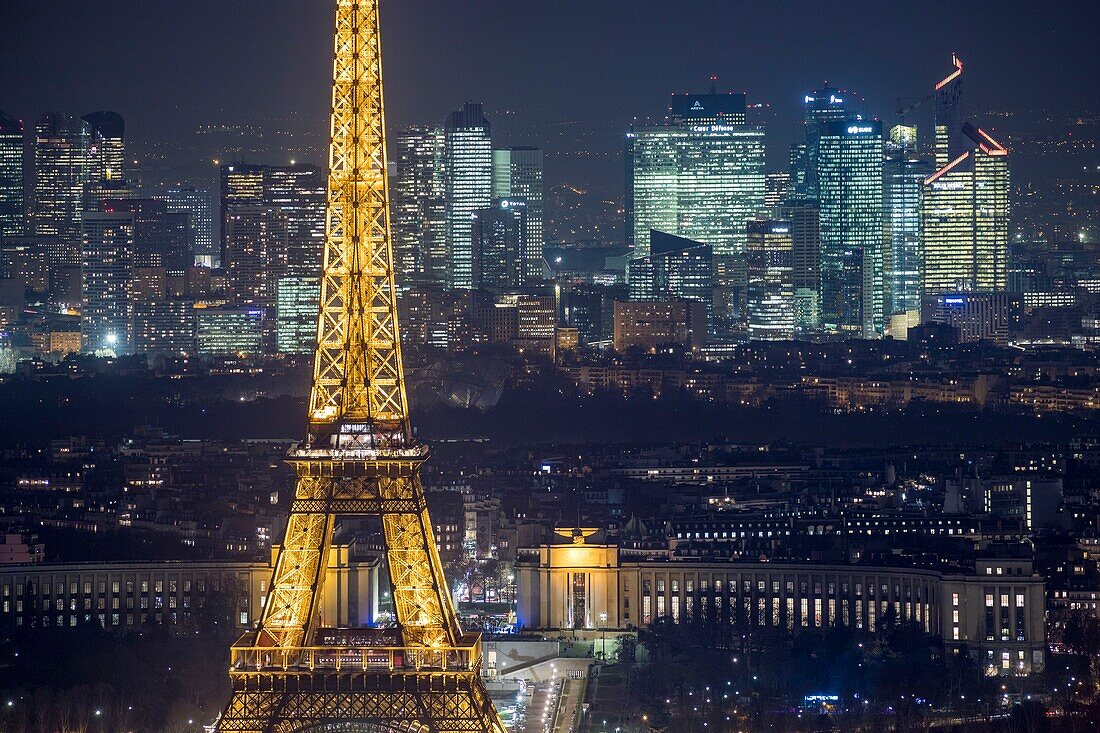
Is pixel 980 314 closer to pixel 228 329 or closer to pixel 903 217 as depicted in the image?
pixel 903 217

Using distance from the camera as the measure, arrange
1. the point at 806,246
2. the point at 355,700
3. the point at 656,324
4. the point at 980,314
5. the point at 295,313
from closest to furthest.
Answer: the point at 355,700, the point at 295,313, the point at 656,324, the point at 980,314, the point at 806,246

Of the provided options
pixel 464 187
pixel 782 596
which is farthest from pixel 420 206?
pixel 782 596

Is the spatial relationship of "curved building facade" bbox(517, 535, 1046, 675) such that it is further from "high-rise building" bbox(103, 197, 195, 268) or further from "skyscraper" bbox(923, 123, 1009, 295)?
"skyscraper" bbox(923, 123, 1009, 295)

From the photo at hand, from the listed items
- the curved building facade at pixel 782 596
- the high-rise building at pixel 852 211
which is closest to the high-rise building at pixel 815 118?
the high-rise building at pixel 852 211

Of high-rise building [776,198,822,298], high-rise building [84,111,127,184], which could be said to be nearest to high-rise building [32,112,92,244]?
high-rise building [84,111,127,184]

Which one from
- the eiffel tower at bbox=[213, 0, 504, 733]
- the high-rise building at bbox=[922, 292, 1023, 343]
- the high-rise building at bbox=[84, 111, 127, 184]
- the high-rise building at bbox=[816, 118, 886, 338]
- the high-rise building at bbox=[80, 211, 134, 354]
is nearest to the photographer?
the eiffel tower at bbox=[213, 0, 504, 733]

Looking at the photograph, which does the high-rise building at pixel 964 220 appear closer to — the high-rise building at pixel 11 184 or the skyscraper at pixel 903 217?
the skyscraper at pixel 903 217
